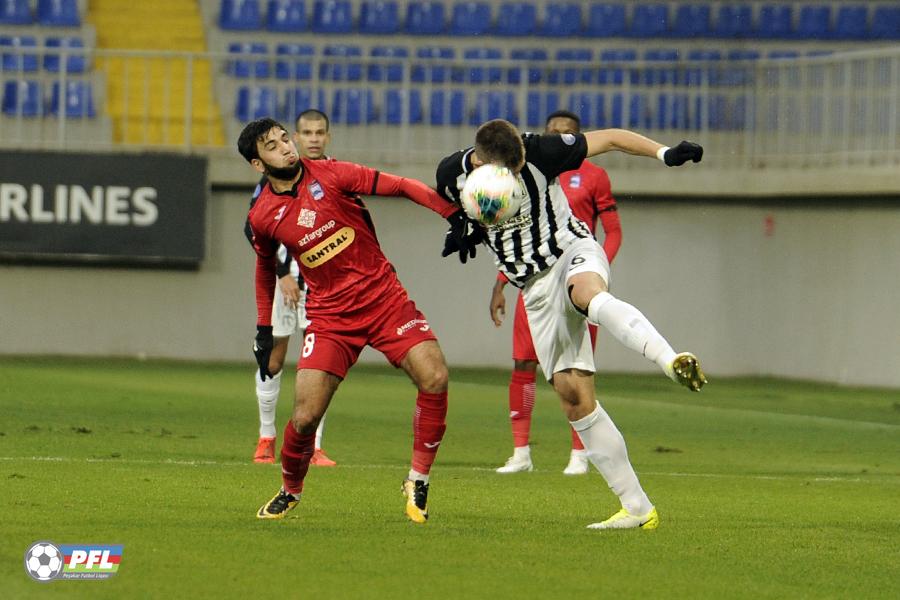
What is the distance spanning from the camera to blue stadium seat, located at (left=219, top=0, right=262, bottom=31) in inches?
950

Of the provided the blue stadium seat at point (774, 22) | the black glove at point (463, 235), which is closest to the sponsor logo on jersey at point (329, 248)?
the black glove at point (463, 235)

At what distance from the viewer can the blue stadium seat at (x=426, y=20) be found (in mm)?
24141

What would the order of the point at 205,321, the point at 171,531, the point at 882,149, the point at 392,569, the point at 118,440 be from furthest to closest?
the point at 205,321 → the point at 882,149 → the point at 118,440 → the point at 171,531 → the point at 392,569

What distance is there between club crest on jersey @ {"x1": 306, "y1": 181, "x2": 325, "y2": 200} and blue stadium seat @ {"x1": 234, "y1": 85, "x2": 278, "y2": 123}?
43.2 ft

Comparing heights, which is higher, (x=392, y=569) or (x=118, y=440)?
(x=392, y=569)

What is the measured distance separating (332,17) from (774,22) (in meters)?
6.44

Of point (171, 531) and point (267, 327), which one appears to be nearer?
point (171, 531)

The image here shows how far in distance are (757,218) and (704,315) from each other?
53.6 inches

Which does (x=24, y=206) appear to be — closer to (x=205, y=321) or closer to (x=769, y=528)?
(x=205, y=321)

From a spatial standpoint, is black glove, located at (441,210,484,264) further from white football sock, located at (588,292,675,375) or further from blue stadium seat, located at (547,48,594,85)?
blue stadium seat, located at (547,48,594,85)

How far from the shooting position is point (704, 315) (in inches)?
806

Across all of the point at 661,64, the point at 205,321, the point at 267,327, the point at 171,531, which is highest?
the point at 661,64

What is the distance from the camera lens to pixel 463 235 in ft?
23.9

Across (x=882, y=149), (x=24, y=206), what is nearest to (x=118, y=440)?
(x=24, y=206)
